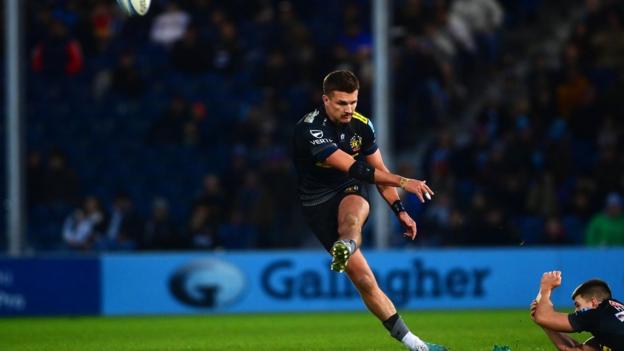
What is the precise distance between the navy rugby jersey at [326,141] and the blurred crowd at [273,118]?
8143 mm

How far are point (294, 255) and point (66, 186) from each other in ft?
14.7

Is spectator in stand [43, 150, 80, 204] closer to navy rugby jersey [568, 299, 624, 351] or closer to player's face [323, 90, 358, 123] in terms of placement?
player's face [323, 90, 358, 123]

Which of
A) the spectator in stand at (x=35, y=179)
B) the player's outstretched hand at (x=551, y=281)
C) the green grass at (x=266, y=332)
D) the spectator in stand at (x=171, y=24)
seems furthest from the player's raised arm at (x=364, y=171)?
the spectator in stand at (x=171, y=24)

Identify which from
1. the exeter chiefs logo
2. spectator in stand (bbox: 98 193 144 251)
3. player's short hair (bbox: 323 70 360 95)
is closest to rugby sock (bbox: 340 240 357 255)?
the exeter chiefs logo

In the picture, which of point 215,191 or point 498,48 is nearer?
point 215,191

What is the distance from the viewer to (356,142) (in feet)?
34.0

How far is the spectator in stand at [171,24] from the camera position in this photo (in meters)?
22.4

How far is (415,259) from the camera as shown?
1825cm

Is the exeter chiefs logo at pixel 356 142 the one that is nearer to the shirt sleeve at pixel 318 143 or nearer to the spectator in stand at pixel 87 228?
the shirt sleeve at pixel 318 143

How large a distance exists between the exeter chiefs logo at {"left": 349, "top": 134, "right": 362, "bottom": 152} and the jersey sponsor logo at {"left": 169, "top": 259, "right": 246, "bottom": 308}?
26.3 feet

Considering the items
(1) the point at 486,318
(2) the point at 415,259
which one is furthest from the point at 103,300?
(1) the point at 486,318

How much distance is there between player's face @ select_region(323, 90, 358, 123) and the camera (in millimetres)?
10023

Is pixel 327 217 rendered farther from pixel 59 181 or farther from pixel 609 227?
pixel 59 181

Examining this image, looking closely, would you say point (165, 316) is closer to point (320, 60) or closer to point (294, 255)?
point (294, 255)
